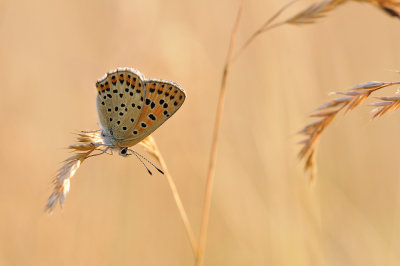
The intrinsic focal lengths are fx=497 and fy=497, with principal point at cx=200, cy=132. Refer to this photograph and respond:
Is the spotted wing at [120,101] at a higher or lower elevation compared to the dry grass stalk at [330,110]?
higher

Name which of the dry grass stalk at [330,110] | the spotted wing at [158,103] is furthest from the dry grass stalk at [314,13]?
the spotted wing at [158,103]

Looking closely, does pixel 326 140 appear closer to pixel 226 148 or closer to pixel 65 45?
pixel 226 148

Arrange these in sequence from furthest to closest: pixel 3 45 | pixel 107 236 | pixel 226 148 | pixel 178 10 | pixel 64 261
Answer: pixel 178 10 < pixel 3 45 < pixel 226 148 < pixel 107 236 < pixel 64 261

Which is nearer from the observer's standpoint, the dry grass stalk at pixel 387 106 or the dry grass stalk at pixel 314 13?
the dry grass stalk at pixel 387 106

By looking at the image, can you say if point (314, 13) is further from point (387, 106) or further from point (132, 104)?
point (132, 104)

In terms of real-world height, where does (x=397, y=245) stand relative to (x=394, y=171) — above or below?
below

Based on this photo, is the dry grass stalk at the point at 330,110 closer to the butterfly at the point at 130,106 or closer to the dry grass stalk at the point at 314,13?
the dry grass stalk at the point at 314,13

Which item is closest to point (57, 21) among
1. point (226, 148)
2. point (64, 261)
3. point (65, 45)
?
point (65, 45)
